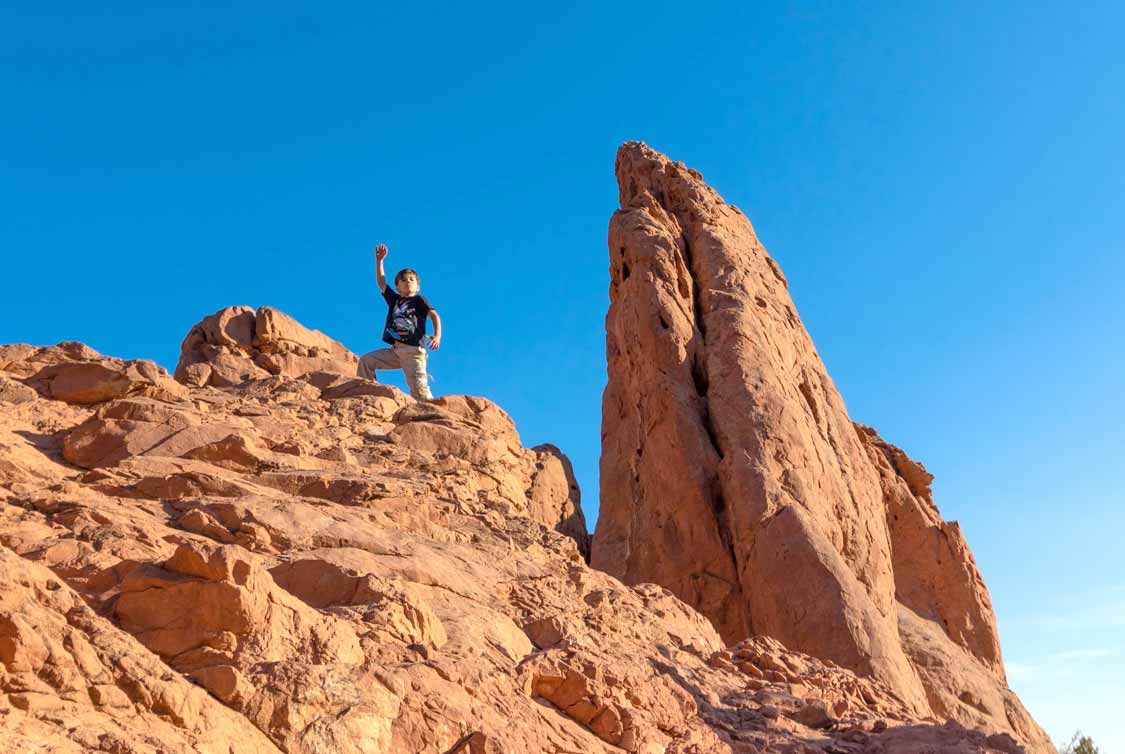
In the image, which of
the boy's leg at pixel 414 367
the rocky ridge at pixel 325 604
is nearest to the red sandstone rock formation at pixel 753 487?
Result: the rocky ridge at pixel 325 604

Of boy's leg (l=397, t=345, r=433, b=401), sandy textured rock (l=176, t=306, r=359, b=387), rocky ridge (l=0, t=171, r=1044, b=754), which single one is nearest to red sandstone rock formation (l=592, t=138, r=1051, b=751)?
rocky ridge (l=0, t=171, r=1044, b=754)

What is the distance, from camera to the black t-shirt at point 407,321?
13.2 meters

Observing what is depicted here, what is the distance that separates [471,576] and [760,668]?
7.83ft

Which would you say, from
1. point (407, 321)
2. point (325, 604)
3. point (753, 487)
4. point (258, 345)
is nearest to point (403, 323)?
point (407, 321)

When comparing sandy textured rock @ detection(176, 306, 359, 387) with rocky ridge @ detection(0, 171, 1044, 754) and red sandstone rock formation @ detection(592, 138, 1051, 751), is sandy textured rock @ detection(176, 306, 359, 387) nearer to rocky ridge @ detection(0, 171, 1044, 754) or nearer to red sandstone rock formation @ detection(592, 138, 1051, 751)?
rocky ridge @ detection(0, 171, 1044, 754)

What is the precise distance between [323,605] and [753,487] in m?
7.90

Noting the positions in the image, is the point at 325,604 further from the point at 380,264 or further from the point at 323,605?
the point at 380,264

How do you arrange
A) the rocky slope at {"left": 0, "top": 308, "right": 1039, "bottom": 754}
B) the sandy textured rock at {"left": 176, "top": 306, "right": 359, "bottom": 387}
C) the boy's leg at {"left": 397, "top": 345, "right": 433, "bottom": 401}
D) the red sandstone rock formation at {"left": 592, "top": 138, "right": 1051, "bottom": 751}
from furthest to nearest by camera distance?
1. the sandy textured rock at {"left": 176, "top": 306, "right": 359, "bottom": 387}
2. the boy's leg at {"left": 397, "top": 345, "right": 433, "bottom": 401}
3. the red sandstone rock formation at {"left": 592, "top": 138, "right": 1051, "bottom": 751}
4. the rocky slope at {"left": 0, "top": 308, "right": 1039, "bottom": 754}

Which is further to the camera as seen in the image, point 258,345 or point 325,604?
point 258,345

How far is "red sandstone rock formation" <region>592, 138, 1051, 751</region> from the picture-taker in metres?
13.1

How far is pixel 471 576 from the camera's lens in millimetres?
8188

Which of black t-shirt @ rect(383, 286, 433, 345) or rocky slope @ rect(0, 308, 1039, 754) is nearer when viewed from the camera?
rocky slope @ rect(0, 308, 1039, 754)

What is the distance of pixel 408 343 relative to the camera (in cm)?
1330

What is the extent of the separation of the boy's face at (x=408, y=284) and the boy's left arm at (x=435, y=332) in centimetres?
44
